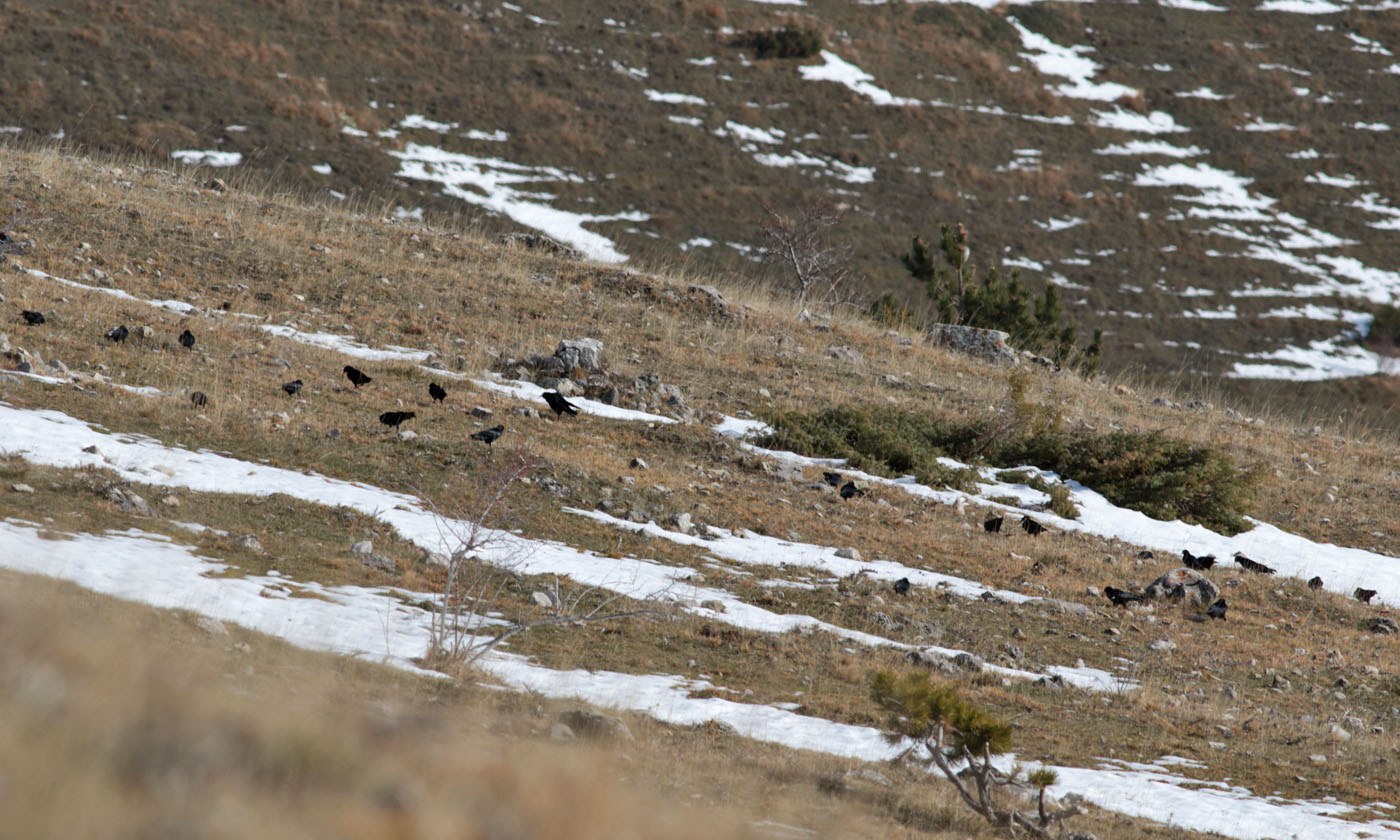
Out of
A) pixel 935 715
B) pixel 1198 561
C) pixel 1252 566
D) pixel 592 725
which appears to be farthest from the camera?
pixel 1252 566

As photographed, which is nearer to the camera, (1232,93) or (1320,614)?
(1320,614)

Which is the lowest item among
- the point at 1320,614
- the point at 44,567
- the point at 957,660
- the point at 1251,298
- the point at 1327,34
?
the point at 1251,298

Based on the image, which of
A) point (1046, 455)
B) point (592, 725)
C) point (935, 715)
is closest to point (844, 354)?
point (1046, 455)

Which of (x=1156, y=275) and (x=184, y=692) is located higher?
(x=184, y=692)

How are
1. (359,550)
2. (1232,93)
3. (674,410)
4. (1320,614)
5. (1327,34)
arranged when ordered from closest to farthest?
(359,550) → (1320,614) → (674,410) → (1232,93) → (1327,34)

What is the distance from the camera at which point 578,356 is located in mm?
13328

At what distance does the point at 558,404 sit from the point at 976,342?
38.8 feet

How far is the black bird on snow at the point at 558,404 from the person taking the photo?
1161cm

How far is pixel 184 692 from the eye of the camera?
6.97ft

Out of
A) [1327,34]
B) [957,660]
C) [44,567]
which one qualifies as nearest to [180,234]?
[44,567]

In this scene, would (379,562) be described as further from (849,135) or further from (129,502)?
(849,135)

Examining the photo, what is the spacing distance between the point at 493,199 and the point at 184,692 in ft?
126

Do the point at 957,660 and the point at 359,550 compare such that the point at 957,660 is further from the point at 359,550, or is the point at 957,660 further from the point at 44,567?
the point at 44,567

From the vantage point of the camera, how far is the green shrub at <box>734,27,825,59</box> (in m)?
58.9
